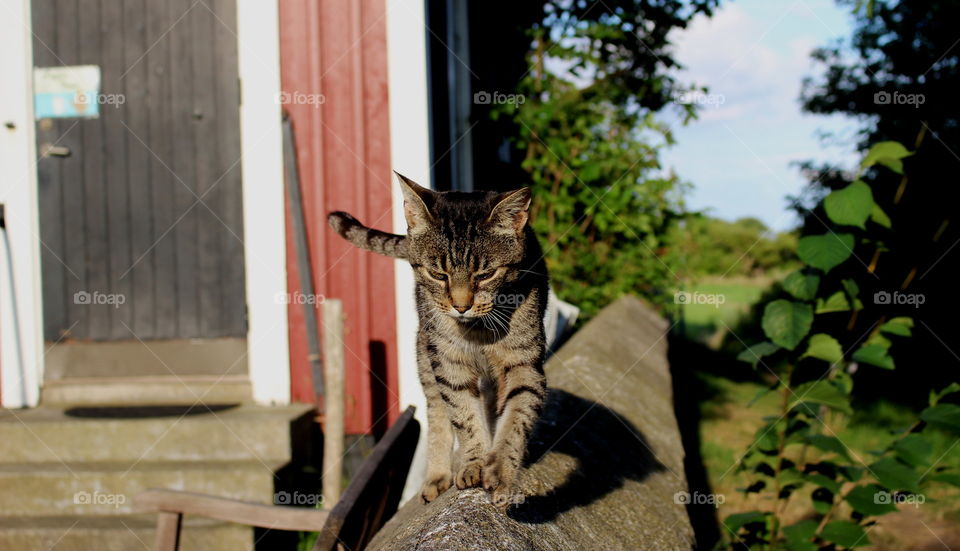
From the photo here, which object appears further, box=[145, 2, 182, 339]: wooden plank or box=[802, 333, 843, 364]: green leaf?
box=[145, 2, 182, 339]: wooden plank

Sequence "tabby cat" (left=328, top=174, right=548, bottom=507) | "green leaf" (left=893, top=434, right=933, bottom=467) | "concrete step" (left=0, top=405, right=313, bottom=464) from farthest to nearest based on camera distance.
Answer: "concrete step" (left=0, top=405, right=313, bottom=464) < "green leaf" (left=893, top=434, right=933, bottom=467) < "tabby cat" (left=328, top=174, right=548, bottom=507)

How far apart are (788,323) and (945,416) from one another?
600 mm

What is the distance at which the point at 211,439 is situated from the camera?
471 centimetres

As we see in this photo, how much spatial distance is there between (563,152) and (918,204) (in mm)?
2846

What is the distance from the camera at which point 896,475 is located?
250 centimetres

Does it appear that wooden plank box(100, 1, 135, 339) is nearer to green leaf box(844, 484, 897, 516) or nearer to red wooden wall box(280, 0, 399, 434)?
red wooden wall box(280, 0, 399, 434)

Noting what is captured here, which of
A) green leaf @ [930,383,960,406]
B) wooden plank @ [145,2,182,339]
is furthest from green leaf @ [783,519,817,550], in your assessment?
wooden plank @ [145,2,182,339]

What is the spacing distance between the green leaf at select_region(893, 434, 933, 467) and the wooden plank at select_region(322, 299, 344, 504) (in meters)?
3.06

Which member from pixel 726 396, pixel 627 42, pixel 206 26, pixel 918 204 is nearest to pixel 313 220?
pixel 206 26

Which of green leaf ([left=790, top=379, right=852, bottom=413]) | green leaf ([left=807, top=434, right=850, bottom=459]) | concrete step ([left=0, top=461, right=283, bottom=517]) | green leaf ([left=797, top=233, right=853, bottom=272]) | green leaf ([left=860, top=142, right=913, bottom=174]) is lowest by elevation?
concrete step ([left=0, top=461, right=283, bottom=517])

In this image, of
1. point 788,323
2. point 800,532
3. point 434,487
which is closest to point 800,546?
point 800,532

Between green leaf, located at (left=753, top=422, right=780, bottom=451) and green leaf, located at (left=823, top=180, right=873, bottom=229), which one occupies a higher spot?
green leaf, located at (left=823, top=180, right=873, bottom=229)

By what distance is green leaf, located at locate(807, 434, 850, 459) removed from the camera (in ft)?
8.17

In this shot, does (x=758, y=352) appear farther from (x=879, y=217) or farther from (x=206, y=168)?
(x=206, y=168)
